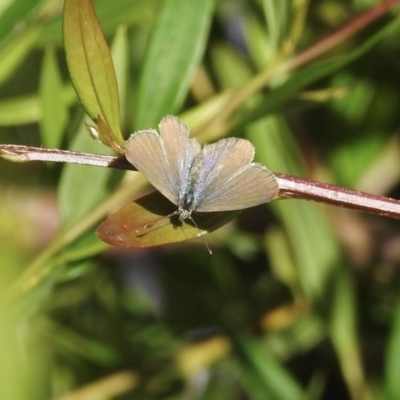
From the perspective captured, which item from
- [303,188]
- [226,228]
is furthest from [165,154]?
[226,228]

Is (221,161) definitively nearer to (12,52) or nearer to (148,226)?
(148,226)

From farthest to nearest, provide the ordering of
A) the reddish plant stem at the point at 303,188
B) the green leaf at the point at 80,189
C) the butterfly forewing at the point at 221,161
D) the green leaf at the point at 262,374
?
the green leaf at the point at 262,374 < the green leaf at the point at 80,189 < the butterfly forewing at the point at 221,161 < the reddish plant stem at the point at 303,188

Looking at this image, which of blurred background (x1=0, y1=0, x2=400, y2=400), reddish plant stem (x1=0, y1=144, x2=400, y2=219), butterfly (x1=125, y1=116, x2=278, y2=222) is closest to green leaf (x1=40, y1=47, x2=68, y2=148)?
blurred background (x1=0, y1=0, x2=400, y2=400)

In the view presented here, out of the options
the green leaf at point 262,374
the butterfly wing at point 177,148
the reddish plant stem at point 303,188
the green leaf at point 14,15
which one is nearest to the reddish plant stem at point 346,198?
the reddish plant stem at point 303,188

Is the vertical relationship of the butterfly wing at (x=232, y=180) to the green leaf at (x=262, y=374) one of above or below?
above

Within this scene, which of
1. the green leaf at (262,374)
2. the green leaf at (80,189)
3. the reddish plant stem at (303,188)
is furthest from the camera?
the green leaf at (262,374)

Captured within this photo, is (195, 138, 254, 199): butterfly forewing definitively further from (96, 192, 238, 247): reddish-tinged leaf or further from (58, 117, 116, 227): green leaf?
(58, 117, 116, 227): green leaf

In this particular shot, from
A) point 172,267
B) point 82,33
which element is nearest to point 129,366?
point 172,267

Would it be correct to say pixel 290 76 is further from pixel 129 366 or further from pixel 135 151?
pixel 129 366

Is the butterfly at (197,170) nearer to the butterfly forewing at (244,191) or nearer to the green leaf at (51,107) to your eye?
the butterfly forewing at (244,191)
